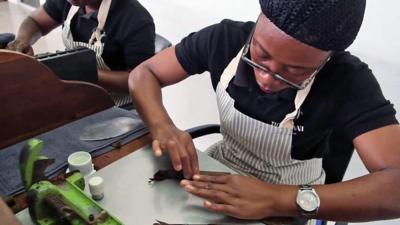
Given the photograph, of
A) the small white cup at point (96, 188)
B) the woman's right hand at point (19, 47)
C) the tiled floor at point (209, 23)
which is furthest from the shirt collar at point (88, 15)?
the small white cup at point (96, 188)

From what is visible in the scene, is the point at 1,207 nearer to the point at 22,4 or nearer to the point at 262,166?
the point at 262,166

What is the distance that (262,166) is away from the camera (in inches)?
43.2

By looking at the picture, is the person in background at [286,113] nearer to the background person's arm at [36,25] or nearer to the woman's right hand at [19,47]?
the woman's right hand at [19,47]

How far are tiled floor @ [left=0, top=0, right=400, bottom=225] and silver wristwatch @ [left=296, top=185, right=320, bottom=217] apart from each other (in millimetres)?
784

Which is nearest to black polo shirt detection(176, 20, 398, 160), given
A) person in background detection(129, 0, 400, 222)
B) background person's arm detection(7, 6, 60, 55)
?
person in background detection(129, 0, 400, 222)

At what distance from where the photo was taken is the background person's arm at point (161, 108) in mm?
849

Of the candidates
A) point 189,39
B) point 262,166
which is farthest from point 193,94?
point 262,166

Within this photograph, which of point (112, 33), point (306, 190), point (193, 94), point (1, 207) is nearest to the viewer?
point (1, 207)

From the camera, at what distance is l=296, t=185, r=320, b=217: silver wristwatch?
2.50ft

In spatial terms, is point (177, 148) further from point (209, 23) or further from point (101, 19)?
point (209, 23)

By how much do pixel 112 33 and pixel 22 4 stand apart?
3.84 meters

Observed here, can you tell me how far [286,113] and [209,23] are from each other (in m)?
1.11

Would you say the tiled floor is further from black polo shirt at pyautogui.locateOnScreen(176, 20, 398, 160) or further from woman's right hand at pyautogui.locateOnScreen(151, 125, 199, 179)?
woman's right hand at pyautogui.locateOnScreen(151, 125, 199, 179)

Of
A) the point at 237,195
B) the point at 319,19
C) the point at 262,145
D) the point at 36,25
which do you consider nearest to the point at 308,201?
the point at 237,195
